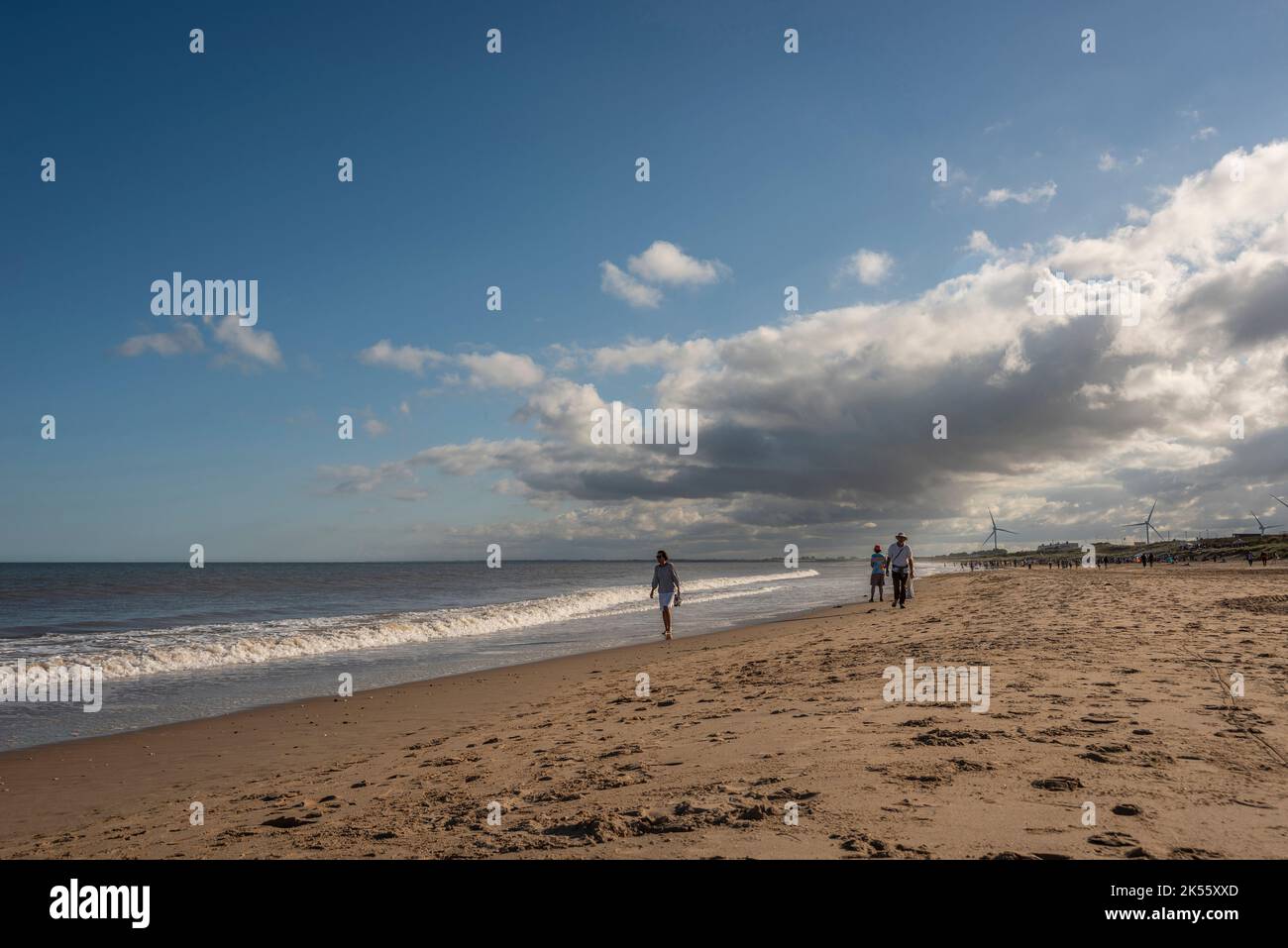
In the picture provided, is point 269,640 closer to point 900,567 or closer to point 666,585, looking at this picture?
point 666,585

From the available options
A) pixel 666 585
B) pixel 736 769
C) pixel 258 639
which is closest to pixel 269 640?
pixel 258 639

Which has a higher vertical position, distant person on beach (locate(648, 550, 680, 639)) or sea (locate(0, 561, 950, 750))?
distant person on beach (locate(648, 550, 680, 639))

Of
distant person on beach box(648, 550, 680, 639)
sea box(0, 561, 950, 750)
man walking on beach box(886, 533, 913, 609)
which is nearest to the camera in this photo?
sea box(0, 561, 950, 750)

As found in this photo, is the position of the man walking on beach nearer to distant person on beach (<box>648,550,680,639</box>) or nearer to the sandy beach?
distant person on beach (<box>648,550,680,639</box>)

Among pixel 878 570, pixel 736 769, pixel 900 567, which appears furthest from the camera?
pixel 878 570

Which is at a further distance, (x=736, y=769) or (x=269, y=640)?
(x=269, y=640)

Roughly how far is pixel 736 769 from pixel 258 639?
1871cm

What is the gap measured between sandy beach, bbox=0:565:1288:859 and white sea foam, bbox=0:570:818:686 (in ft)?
24.6

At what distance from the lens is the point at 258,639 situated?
20.5 meters

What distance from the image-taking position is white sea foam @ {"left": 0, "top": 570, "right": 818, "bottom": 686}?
17.2 meters

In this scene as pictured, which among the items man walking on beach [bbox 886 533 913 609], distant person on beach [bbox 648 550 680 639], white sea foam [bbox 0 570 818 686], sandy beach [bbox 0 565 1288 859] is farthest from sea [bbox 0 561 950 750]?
man walking on beach [bbox 886 533 913 609]

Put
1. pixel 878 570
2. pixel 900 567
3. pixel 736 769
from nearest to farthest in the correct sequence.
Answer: pixel 736 769 → pixel 900 567 → pixel 878 570
